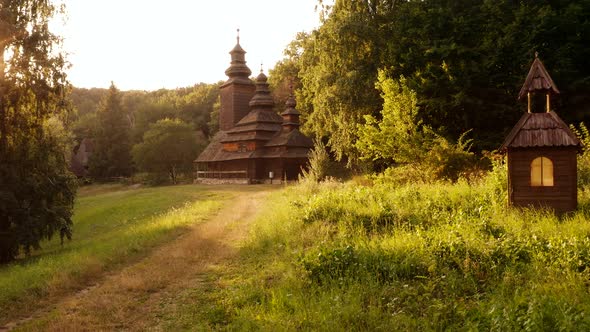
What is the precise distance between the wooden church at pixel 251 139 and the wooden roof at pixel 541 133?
27.5m

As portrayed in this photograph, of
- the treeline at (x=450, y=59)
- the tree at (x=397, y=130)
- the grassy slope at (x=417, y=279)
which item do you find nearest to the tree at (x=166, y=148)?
the treeline at (x=450, y=59)

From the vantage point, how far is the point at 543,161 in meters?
12.5

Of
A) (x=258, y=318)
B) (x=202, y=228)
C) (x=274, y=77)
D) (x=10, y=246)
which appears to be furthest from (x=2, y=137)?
(x=274, y=77)

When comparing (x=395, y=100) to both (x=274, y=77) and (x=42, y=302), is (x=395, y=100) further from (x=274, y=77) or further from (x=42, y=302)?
(x=274, y=77)

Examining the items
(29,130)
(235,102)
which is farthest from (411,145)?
(235,102)

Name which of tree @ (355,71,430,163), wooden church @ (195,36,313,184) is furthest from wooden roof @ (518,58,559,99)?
wooden church @ (195,36,313,184)

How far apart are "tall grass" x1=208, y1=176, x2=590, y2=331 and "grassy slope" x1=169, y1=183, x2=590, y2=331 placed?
0.07 feet

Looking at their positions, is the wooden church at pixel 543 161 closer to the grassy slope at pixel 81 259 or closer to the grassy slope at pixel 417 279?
the grassy slope at pixel 417 279

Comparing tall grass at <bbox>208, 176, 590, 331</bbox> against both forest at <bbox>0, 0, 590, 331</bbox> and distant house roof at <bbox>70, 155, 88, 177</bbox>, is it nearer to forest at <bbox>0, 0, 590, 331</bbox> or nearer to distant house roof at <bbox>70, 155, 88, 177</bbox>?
forest at <bbox>0, 0, 590, 331</bbox>

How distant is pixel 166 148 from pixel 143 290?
44.8 m

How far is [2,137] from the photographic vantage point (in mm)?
15844

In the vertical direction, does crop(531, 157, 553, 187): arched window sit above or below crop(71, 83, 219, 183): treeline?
below

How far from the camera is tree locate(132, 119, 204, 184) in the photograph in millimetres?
51438

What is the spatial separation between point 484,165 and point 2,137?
21363 millimetres
